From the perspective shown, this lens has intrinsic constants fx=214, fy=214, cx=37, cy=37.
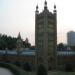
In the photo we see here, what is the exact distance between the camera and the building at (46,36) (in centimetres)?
2116

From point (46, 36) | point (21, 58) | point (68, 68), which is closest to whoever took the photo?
point (46, 36)

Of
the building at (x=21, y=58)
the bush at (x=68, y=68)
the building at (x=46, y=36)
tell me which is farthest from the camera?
the building at (x=21, y=58)

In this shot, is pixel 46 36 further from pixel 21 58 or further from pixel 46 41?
pixel 21 58

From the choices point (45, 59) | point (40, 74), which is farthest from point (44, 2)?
point (40, 74)

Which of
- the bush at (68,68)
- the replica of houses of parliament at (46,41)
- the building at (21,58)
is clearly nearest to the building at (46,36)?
the replica of houses of parliament at (46,41)

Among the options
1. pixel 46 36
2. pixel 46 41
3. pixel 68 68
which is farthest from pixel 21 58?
pixel 68 68

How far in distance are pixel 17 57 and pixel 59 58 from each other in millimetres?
4843

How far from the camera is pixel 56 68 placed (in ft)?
70.6

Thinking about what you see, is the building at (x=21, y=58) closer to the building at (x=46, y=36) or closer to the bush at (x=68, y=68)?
the building at (x=46, y=36)

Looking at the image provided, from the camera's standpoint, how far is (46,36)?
69.3ft

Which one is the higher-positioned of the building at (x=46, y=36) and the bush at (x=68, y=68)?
the building at (x=46, y=36)

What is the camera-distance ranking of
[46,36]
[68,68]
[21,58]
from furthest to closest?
[21,58], [68,68], [46,36]

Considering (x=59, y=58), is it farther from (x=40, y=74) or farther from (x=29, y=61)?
(x=40, y=74)

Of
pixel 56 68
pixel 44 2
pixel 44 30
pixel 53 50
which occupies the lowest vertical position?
pixel 56 68
